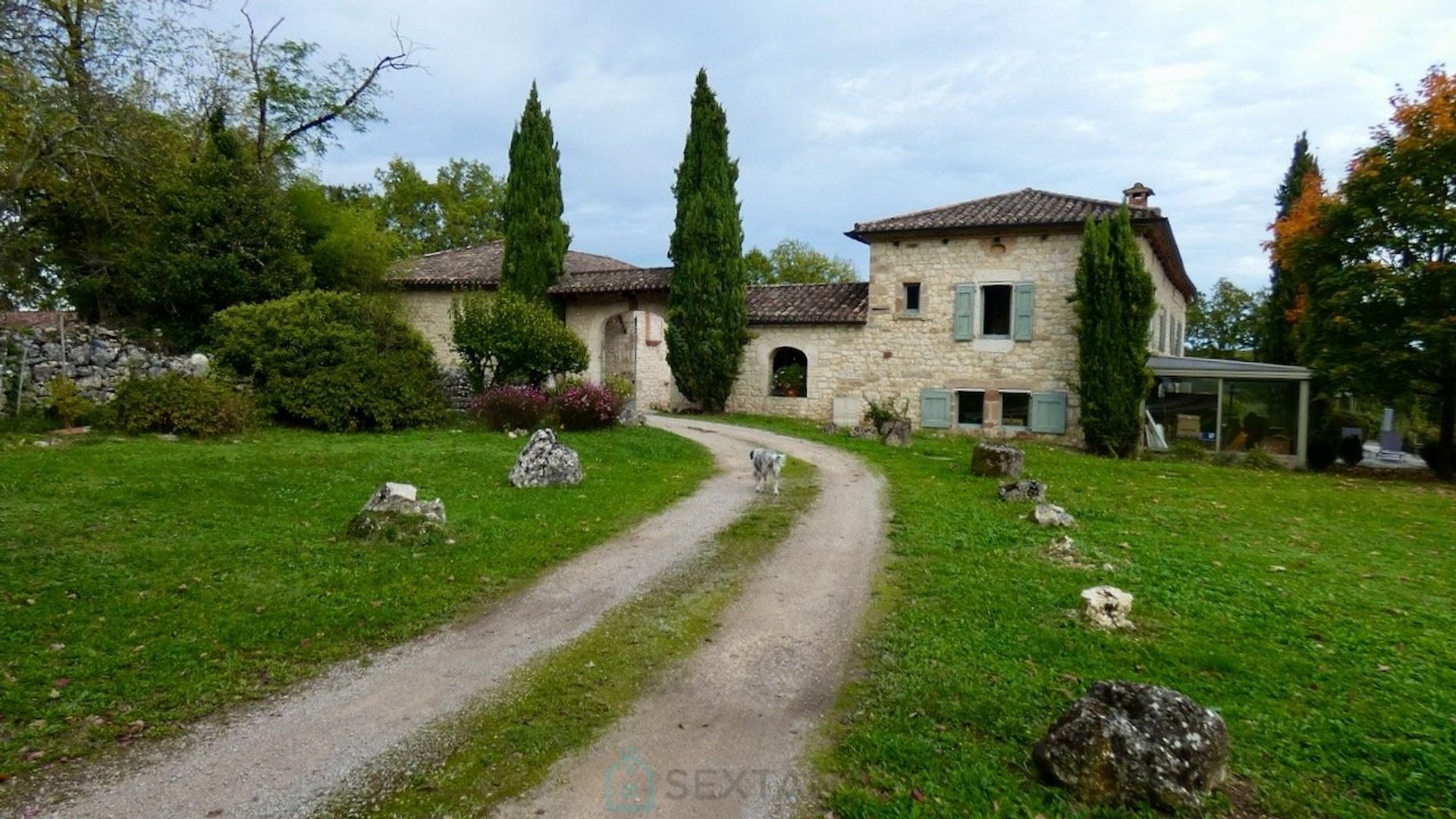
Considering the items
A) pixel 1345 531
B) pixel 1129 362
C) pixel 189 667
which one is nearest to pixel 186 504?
pixel 189 667

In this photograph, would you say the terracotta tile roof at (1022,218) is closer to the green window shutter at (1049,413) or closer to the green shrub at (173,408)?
the green window shutter at (1049,413)

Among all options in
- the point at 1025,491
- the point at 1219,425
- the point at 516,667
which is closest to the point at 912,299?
the point at 1219,425

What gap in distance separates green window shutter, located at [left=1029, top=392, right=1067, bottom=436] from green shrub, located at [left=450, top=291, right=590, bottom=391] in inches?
490

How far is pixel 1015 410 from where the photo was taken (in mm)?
20562

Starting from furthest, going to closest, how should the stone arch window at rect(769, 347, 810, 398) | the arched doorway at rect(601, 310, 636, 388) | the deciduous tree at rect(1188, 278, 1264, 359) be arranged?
the deciduous tree at rect(1188, 278, 1264, 359)
the arched doorway at rect(601, 310, 636, 388)
the stone arch window at rect(769, 347, 810, 398)

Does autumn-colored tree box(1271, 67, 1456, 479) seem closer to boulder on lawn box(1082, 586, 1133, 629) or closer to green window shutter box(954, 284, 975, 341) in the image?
green window shutter box(954, 284, 975, 341)

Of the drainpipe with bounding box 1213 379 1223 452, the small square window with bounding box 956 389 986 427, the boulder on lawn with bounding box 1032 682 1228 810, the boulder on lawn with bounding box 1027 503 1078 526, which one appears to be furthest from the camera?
the small square window with bounding box 956 389 986 427

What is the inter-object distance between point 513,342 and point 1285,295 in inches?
1067

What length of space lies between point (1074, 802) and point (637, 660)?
8.86 feet

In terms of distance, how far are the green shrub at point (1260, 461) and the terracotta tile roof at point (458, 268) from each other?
2022 centimetres

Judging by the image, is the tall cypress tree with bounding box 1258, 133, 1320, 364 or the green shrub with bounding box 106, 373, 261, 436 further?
the tall cypress tree with bounding box 1258, 133, 1320, 364

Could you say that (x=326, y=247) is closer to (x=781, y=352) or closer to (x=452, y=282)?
(x=452, y=282)

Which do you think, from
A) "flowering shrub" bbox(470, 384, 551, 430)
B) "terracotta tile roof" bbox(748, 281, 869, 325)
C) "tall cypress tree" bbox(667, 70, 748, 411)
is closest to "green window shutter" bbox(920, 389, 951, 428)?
"terracotta tile roof" bbox(748, 281, 869, 325)

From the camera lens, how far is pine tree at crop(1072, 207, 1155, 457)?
59.1ft
